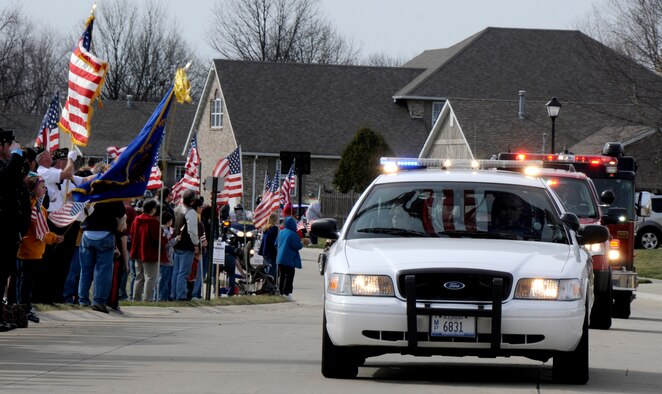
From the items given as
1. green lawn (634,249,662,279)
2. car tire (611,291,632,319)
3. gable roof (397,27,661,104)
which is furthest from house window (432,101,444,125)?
car tire (611,291,632,319)

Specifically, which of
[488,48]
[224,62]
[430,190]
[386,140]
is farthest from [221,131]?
[430,190]

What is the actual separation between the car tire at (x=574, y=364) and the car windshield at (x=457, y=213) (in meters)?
1.09

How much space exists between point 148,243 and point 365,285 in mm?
11007

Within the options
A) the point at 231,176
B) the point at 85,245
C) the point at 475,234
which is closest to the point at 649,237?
the point at 231,176

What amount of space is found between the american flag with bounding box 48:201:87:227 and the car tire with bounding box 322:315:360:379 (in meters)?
7.20

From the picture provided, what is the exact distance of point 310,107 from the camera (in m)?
71.2

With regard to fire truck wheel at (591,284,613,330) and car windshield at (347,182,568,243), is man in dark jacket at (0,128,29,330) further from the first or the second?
fire truck wheel at (591,284,613,330)

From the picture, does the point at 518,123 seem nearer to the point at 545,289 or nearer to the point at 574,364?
the point at 574,364

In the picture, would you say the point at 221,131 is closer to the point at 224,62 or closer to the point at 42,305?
the point at 224,62

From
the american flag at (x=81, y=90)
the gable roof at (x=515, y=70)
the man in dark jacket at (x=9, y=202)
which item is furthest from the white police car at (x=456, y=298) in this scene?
the gable roof at (x=515, y=70)

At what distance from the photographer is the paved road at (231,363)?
10.5 m

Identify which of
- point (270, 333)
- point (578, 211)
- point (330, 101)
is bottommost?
point (270, 333)

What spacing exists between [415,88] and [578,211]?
53.3 metres

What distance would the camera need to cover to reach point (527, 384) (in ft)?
35.8
